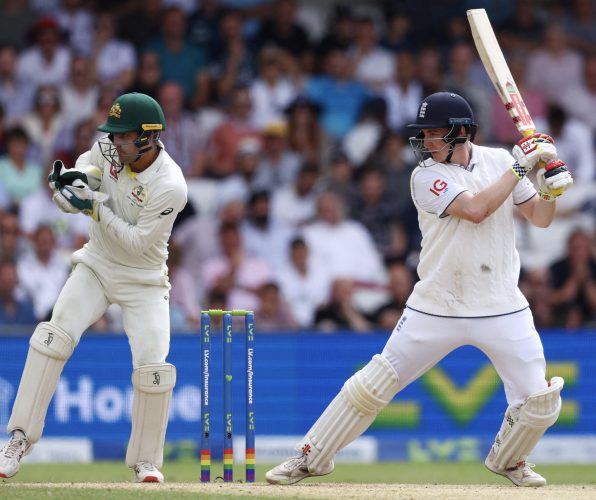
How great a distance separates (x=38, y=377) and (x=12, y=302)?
458 cm

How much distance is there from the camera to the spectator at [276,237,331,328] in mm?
12367

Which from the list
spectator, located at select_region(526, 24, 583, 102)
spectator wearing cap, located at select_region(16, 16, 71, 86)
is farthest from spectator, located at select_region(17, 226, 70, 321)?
spectator, located at select_region(526, 24, 583, 102)

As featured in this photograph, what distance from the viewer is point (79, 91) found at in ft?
44.2

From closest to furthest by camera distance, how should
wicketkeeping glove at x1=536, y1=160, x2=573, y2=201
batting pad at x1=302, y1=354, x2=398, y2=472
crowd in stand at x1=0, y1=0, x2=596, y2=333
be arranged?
wicketkeeping glove at x1=536, y1=160, x2=573, y2=201, batting pad at x1=302, y1=354, x2=398, y2=472, crowd in stand at x1=0, y1=0, x2=596, y2=333

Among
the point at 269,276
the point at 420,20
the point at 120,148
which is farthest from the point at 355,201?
the point at 120,148

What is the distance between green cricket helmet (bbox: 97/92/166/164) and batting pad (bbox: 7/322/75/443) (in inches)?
41.1

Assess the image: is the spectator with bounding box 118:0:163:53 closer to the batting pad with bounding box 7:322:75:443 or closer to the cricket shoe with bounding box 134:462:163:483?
the batting pad with bounding box 7:322:75:443

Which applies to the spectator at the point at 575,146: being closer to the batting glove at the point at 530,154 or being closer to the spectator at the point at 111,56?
the spectator at the point at 111,56

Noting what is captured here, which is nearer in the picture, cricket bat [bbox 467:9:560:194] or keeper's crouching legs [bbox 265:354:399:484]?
keeper's crouching legs [bbox 265:354:399:484]

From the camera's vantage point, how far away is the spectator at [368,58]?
14.1 meters

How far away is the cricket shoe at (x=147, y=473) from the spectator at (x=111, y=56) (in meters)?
6.64

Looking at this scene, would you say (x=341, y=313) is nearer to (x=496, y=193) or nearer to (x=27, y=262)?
(x=27, y=262)

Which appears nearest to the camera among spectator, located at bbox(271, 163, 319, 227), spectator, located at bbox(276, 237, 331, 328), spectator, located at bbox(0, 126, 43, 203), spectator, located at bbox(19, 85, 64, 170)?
spectator, located at bbox(276, 237, 331, 328)

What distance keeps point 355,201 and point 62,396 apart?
3698 mm
